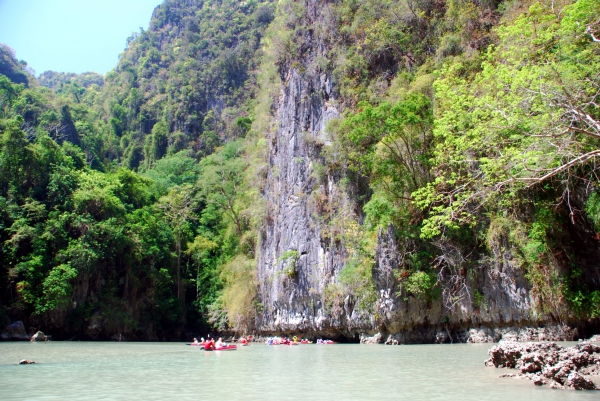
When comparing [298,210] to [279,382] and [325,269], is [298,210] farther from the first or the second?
[279,382]

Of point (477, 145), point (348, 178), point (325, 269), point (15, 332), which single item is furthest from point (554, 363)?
point (15, 332)

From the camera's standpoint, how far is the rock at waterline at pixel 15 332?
2650cm

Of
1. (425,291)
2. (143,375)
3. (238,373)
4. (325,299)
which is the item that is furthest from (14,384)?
(325,299)

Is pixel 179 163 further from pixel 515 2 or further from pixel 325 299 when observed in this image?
pixel 515 2

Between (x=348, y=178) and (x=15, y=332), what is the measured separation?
803 inches

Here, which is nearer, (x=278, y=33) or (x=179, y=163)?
(x=278, y=33)

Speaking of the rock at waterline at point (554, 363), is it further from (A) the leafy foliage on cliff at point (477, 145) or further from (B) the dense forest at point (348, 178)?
(A) the leafy foliage on cliff at point (477, 145)

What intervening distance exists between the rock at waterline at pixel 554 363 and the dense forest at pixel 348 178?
2931 millimetres

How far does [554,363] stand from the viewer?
24.7 ft

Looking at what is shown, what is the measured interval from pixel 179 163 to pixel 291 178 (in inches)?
923

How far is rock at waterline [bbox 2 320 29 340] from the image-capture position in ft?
86.9

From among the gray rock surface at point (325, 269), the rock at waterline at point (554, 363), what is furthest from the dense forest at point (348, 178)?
the rock at waterline at point (554, 363)

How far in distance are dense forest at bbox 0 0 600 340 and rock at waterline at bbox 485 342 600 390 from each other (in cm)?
293

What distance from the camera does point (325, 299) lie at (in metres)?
22.1
